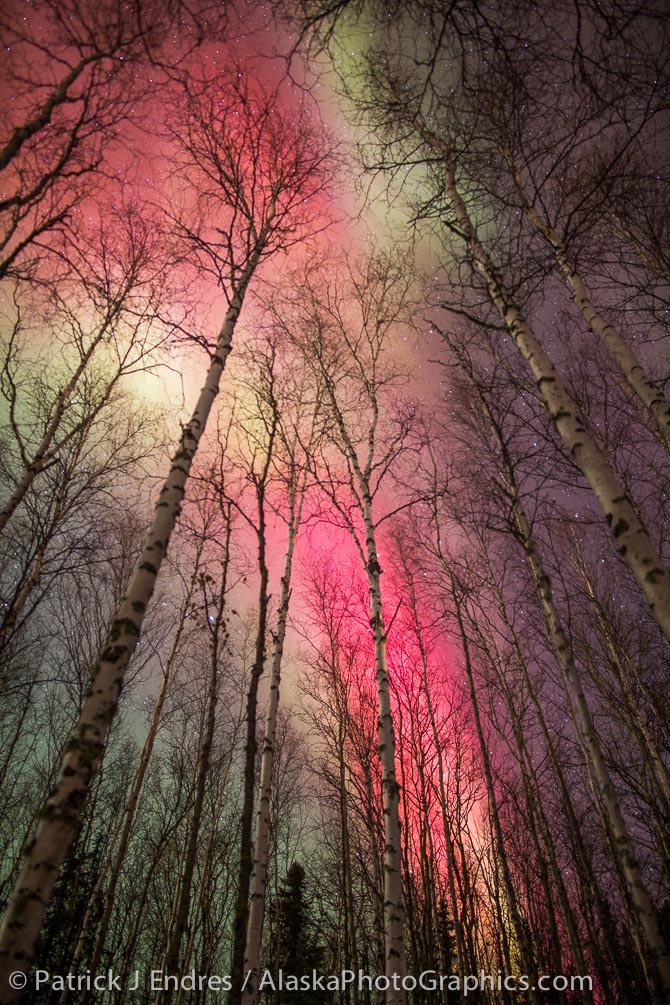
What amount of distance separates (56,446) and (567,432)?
7.93 meters

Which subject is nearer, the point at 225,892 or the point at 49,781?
the point at 49,781

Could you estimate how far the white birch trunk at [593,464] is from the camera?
2.66 metres

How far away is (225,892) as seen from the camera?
18.2 metres

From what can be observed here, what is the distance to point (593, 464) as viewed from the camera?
10.8 feet

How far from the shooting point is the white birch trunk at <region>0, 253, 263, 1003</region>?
2111mm

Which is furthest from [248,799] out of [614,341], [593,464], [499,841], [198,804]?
[614,341]

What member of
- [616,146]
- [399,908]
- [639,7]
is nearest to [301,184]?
[616,146]

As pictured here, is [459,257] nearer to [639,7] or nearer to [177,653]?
[639,7]

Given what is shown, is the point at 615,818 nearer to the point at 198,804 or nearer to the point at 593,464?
the point at 593,464

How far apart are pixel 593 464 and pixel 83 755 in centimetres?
389

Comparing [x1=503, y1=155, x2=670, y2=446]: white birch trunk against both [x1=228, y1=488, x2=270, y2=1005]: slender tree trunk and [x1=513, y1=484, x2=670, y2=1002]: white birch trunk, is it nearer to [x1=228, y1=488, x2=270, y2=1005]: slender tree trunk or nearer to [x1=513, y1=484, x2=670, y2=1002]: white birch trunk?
[x1=513, y1=484, x2=670, y2=1002]: white birch trunk

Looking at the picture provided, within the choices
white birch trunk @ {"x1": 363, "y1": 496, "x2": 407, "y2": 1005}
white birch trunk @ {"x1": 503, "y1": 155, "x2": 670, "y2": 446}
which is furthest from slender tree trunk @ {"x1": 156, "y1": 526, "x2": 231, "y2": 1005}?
white birch trunk @ {"x1": 503, "y1": 155, "x2": 670, "y2": 446}

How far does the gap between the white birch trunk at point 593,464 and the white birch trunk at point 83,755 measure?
10.7 feet

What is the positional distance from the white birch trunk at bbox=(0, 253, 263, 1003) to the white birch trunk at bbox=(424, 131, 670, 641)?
3272mm
